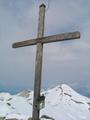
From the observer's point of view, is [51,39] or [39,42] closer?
[51,39]

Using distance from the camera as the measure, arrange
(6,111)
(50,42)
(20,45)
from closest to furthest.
Answer: 1. (50,42)
2. (20,45)
3. (6,111)

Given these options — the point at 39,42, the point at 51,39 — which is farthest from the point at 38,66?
the point at 51,39

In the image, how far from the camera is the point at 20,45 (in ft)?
28.5

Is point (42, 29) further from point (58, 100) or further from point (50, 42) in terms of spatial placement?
point (58, 100)

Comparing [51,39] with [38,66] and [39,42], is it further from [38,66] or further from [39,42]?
[38,66]

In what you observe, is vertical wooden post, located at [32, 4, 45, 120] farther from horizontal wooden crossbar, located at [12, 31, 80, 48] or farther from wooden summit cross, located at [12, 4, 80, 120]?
horizontal wooden crossbar, located at [12, 31, 80, 48]

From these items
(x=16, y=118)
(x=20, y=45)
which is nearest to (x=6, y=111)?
(x=16, y=118)

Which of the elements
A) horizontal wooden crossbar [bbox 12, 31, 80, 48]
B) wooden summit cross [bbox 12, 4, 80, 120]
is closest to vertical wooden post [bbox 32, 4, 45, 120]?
wooden summit cross [bbox 12, 4, 80, 120]

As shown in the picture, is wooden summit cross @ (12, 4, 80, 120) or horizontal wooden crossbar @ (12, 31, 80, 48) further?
wooden summit cross @ (12, 4, 80, 120)

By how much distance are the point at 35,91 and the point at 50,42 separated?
3.91 ft

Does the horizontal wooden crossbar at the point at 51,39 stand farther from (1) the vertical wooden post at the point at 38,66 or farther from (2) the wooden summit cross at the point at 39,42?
(1) the vertical wooden post at the point at 38,66

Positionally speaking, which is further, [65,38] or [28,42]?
[28,42]

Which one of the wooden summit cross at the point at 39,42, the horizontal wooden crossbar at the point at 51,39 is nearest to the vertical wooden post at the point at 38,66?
the wooden summit cross at the point at 39,42

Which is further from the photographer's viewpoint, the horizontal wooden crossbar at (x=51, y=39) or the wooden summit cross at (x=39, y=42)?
the wooden summit cross at (x=39, y=42)
